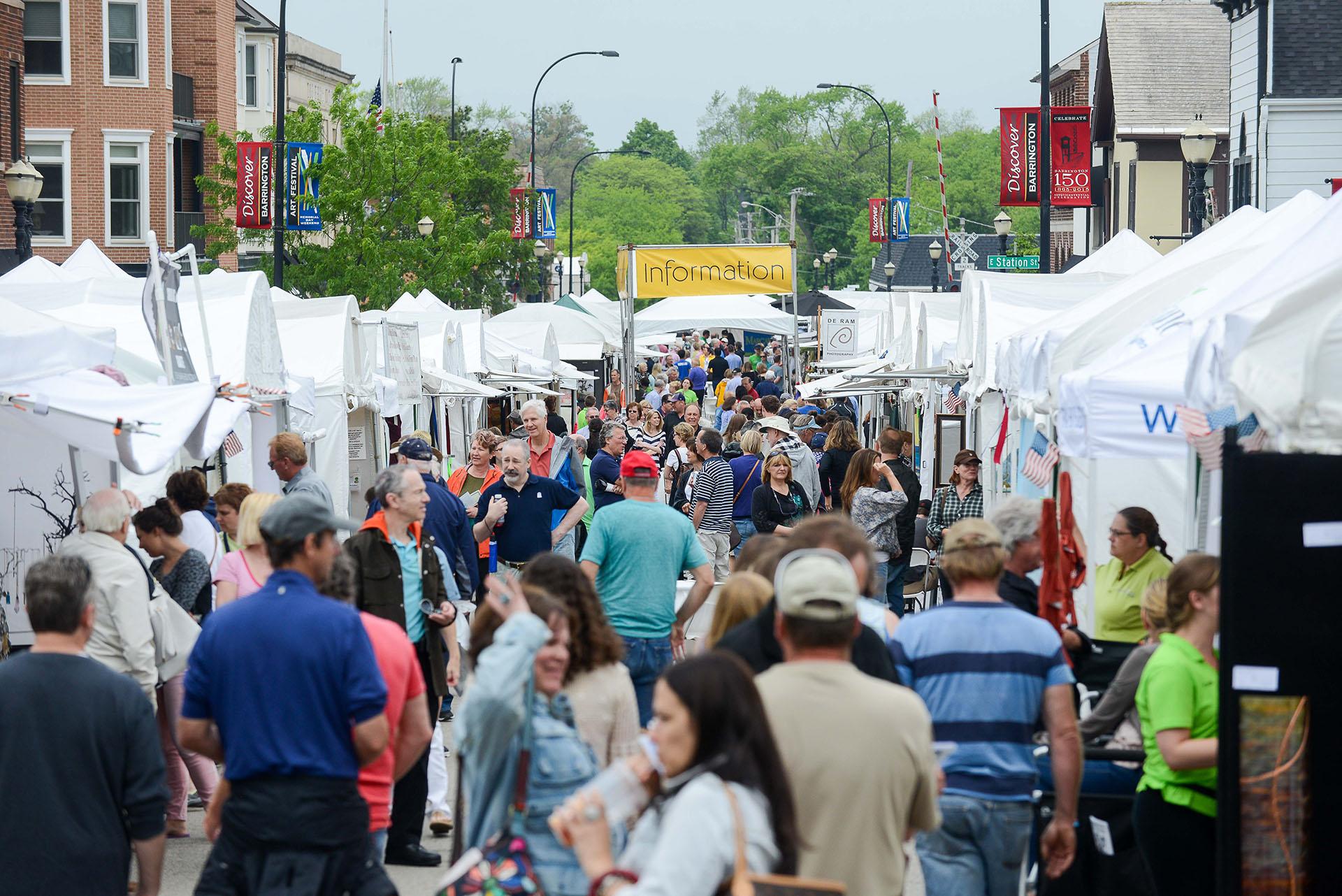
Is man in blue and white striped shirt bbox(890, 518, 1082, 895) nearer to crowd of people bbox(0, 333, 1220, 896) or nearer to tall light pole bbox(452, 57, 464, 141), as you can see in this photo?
crowd of people bbox(0, 333, 1220, 896)

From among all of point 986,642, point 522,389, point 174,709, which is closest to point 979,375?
point 174,709

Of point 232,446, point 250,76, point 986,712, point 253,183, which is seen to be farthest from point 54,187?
point 986,712

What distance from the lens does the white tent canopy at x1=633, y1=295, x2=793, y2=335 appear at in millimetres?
44906

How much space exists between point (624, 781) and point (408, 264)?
35.6 m

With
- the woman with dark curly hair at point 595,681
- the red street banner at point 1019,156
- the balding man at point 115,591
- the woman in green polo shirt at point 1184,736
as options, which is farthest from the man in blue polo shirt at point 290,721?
the red street banner at point 1019,156

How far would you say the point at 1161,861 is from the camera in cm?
561

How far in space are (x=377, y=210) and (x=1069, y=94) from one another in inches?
1426

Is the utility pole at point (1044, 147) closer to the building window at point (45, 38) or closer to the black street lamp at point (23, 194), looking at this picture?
the black street lamp at point (23, 194)

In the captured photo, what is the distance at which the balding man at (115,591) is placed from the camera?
7.19m

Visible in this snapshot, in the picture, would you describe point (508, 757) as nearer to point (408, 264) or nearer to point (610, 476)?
point (610, 476)

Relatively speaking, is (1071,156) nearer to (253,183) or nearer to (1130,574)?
(253,183)

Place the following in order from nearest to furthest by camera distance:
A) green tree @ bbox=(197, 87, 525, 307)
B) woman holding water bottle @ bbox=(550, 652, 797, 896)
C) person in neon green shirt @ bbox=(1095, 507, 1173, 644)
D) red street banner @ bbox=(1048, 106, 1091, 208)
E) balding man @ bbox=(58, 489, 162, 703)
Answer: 1. woman holding water bottle @ bbox=(550, 652, 797, 896)
2. balding man @ bbox=(58, 489, 162, 703)
3. person in neon green shirt @ bbox=(1095, 507, 1173, 644)
4. red street banner @ bbox=(1048, 106, 1091, 208)
5. green tree @ bbox=(197, 87, 525, 307)

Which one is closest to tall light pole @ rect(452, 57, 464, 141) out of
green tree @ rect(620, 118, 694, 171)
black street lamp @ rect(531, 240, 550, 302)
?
black street lamp @ rect(531, 240, 550, 302)

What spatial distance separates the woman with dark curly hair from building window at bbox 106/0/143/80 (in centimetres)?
4067
